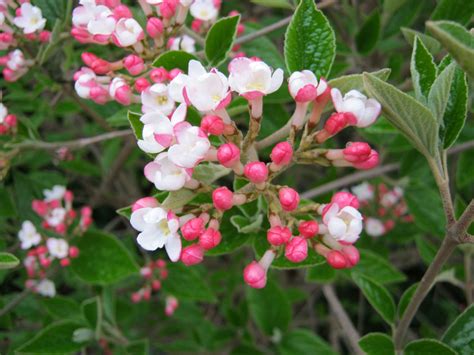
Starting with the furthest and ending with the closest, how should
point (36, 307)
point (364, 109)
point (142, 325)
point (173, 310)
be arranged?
1. point (142, 325)
2. point (173, 310)
3. point (36, 307)
4. point (364, 109)

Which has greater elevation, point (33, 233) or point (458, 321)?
point (458, 321)

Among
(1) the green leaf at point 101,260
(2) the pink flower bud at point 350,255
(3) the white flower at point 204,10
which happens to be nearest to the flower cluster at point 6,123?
(1) the green leaf at point 101,260

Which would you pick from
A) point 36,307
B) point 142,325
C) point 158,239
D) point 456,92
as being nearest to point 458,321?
point 456,92

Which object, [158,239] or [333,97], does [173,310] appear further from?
[333,97]

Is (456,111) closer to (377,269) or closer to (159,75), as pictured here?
(159,75)

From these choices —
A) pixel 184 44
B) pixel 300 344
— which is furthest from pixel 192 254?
pixel 300 344

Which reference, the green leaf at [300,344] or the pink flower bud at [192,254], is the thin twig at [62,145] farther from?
the green leaf at [300,344]
